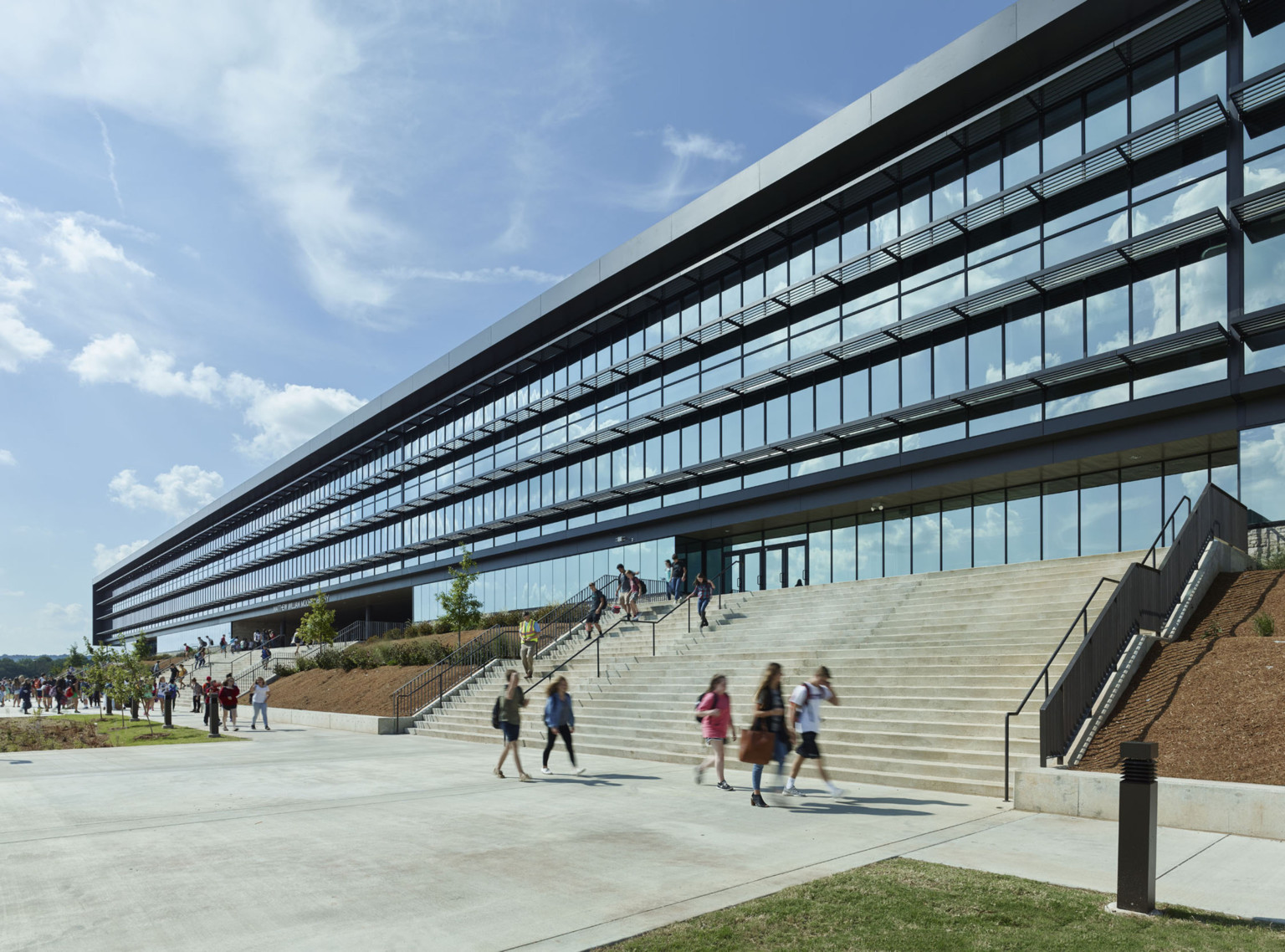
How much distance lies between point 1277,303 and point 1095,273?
4505 mm

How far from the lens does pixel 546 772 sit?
47.6 feet

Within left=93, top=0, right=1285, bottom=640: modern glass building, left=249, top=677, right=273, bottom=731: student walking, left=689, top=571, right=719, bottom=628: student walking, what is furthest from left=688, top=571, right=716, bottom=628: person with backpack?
left=249, top=677, right=273, bottom=731: student walking

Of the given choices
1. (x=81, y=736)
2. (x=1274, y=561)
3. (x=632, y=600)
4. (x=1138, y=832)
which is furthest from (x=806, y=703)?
(x=81, y=736)

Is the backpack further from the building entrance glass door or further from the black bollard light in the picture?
the building entrance glass door

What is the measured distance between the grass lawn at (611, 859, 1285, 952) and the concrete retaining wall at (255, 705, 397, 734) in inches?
753

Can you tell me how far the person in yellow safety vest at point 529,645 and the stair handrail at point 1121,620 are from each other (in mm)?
14886

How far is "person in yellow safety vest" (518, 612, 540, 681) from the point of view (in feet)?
81.3

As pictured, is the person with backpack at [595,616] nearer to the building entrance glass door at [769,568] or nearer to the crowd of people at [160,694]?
the building entrance glass door at [769,568]

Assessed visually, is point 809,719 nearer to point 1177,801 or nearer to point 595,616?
point 1177,801

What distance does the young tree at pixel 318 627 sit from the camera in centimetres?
4500

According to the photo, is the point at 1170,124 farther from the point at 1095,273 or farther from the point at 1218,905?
the point at 1218,905

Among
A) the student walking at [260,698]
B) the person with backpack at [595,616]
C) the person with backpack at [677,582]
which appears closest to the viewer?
the student walking at [260,698]

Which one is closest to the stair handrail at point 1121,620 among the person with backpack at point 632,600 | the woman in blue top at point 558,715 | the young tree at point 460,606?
the woman in blue top at point 558,715

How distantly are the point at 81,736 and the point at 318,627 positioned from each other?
66.1 ft
